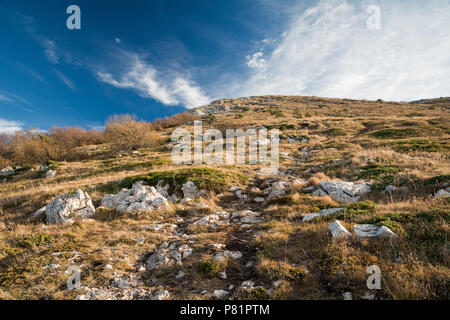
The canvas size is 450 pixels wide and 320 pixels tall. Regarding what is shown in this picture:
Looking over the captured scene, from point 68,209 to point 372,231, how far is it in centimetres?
1209

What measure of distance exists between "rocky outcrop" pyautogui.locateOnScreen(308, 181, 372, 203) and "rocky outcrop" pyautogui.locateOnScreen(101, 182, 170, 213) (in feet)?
27.1

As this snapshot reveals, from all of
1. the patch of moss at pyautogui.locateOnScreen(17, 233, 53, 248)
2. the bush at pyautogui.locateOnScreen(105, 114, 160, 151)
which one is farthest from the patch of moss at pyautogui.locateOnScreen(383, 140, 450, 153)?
the bush at pyautogui.locateOnScreen(105, 114, 160, 151)

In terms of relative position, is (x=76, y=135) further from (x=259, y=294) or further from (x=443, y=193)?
(x=443, y=193)

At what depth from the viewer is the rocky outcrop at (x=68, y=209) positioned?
27.8 ft

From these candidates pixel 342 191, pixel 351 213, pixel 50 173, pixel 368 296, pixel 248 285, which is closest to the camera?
pixel 368 296

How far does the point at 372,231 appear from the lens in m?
5.47

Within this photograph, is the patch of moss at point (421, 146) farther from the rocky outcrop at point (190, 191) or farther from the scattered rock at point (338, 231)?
the rocky outcrop at point (190, 191)

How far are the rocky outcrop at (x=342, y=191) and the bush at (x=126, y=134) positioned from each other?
31979 millimetres

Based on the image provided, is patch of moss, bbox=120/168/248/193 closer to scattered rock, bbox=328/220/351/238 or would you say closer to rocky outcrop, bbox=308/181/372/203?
rocky outcrop, bbox=308/181/372/203

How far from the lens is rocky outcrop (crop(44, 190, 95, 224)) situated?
333 inches

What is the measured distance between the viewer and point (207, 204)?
10.6m

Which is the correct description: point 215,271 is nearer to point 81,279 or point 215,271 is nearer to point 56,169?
point 81,279

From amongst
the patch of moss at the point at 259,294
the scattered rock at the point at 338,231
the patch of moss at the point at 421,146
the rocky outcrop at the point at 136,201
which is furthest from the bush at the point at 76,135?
the patch of moss at the point at 421,146

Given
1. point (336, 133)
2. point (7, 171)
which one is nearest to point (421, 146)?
point (336, 133)
